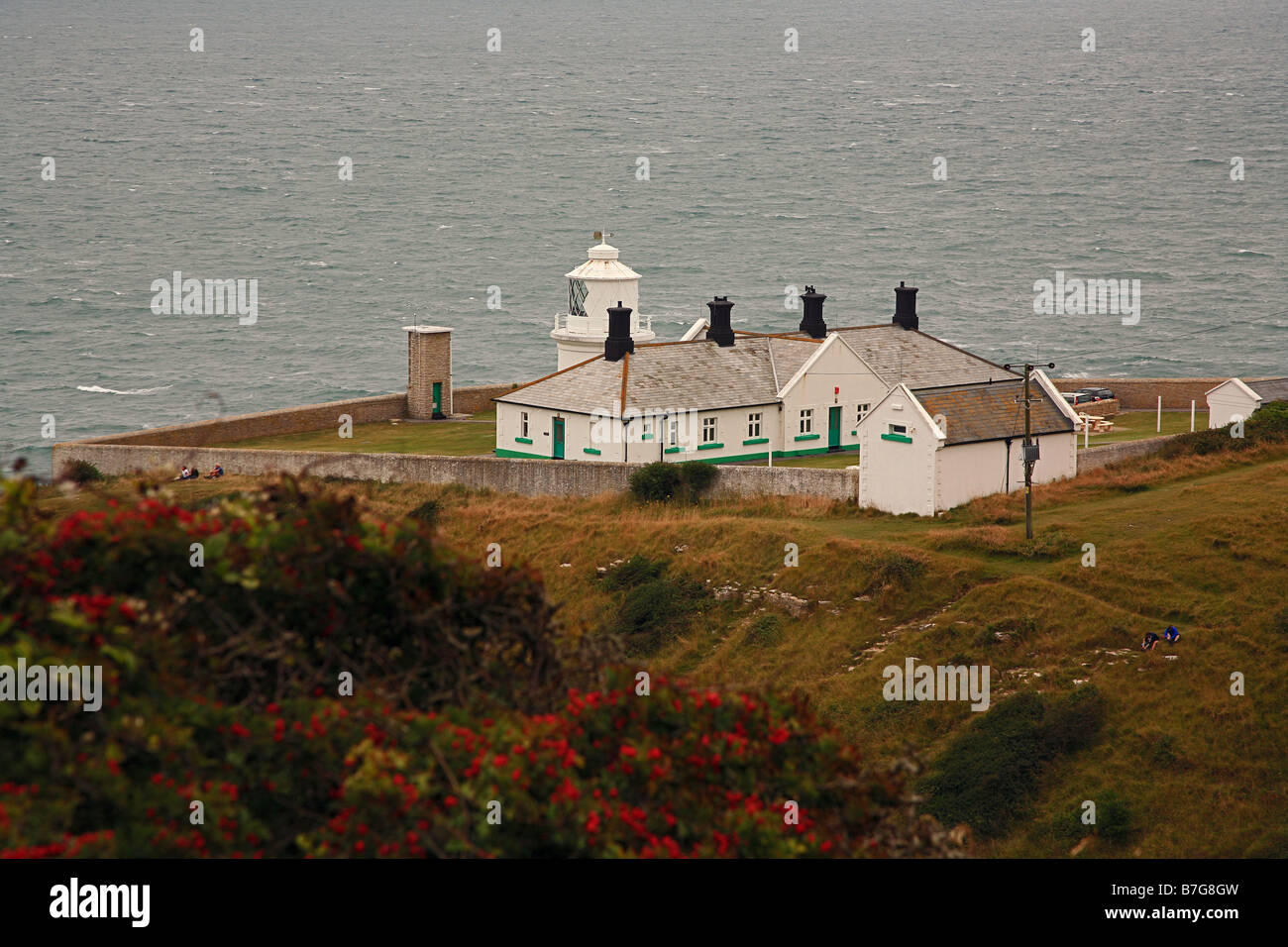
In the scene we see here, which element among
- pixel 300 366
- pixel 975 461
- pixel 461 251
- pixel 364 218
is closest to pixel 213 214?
pixel 364 218

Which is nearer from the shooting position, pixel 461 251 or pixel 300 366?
pixel 300 366

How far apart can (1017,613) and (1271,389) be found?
76.7 ft

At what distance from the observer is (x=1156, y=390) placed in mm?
67062

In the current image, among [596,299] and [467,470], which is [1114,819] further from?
[596,299]

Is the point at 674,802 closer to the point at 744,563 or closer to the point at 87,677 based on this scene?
the point at 87,677

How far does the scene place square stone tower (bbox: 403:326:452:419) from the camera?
66125 millimetres

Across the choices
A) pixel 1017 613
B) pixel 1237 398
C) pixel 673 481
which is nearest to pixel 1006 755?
pixel 1017 613

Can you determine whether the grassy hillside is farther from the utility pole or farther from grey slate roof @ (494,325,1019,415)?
grey slate roof @ (494,325,1019,415)

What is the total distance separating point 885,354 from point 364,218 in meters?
114

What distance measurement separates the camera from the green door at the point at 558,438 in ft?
183

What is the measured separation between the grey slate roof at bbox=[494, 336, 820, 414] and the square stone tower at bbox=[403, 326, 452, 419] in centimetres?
910

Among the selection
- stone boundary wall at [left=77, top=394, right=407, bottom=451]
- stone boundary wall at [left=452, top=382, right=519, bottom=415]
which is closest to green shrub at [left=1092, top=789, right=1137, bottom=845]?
stone boundary wall at [left=77, top=394, right=407, bottom=451]

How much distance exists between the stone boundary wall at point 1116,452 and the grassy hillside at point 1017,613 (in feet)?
1.76

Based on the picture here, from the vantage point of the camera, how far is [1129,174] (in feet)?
618
